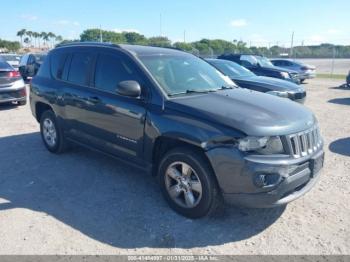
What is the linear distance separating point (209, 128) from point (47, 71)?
382 cm

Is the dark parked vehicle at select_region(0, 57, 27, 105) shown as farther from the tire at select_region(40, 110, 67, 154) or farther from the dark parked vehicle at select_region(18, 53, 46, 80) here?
the dark parked vehicle at select_region(18, 53, 46, 80)

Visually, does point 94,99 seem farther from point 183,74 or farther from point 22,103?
point 22,103

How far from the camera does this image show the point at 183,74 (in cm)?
456

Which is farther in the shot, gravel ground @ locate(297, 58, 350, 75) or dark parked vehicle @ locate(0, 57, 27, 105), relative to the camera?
gravel ground @ locate(297, 58, 350, 75)

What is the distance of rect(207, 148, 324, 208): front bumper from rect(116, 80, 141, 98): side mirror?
1.17m

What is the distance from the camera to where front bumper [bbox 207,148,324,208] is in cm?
325

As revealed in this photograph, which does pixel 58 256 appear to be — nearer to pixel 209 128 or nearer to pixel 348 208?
pixel 209 128

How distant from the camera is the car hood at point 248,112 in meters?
3.38

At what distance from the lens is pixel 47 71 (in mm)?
6000

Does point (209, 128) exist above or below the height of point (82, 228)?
above

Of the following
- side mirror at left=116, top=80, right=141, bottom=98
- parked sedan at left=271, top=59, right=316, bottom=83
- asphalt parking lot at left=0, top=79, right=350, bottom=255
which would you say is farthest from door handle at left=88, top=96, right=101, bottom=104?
parked sedan at left=271, top=59, right=316, bottom=83

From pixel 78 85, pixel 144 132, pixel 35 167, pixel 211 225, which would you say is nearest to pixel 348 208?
pixel 211 225

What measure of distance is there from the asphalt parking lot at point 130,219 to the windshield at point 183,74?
4.77ft

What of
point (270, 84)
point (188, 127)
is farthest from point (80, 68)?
point (270, 84)
